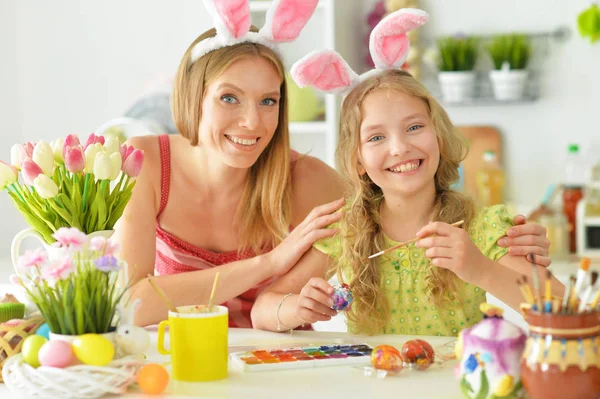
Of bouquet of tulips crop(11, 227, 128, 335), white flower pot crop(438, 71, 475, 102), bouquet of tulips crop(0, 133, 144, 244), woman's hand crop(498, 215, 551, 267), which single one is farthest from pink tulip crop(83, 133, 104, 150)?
white flower pot crop(438, 71, 475, 102)

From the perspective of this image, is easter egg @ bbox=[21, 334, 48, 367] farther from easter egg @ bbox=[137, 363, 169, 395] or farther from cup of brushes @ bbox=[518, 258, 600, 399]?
cup of brushes @ bbox=[518, 258, 600, 399]

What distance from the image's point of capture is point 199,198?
6.65 feet

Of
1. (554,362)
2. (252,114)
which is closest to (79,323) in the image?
(554,362)

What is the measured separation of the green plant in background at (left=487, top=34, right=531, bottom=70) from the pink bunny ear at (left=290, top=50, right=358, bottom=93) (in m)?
1.65

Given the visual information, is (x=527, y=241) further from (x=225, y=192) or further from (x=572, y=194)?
(x=572, y=194)

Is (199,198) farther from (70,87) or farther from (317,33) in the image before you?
(70,87)

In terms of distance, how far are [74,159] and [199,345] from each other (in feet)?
1.16

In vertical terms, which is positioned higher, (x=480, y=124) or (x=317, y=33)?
(x=317, y=33)

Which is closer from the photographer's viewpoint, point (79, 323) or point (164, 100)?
point (79, 323)

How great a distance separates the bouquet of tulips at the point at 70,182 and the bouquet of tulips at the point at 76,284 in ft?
0.60

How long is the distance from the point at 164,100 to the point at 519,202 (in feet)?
4.71

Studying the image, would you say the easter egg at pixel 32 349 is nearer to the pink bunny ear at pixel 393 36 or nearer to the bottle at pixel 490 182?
the pink bunny ear at pixel 393 36

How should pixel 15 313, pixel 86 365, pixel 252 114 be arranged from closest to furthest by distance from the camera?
pixel 86 365, pixel 15 313, pixel 252 114

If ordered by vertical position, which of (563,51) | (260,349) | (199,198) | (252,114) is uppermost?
(563,51)
